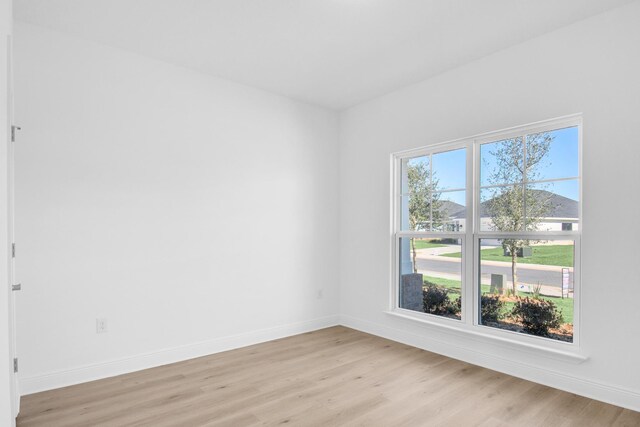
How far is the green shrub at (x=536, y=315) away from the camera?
314cm

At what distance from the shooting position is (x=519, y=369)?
10.5 ft

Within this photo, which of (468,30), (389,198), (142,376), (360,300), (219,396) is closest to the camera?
(219,396)

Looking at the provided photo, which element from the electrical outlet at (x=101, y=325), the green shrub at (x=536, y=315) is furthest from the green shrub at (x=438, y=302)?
the electrical outlet at (x=101, y=325)

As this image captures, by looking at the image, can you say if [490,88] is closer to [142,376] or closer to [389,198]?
[389,198]

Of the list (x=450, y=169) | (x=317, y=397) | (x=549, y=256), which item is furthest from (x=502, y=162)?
(x=317, y=397)

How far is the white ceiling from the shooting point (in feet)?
8.94

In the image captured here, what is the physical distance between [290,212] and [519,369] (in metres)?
2.77

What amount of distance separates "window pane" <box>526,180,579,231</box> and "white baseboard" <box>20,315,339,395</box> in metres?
2.75

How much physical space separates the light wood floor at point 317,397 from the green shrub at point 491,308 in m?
0.46

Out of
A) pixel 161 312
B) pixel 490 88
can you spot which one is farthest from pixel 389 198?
pixel 161 312

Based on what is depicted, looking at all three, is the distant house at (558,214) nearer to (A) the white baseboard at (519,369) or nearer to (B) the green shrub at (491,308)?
(B) the green shrub at (491,308)

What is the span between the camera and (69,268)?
307 cm

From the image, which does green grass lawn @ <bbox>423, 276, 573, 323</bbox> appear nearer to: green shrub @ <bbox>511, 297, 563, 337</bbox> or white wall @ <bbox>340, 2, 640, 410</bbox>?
green shrub @ <bbox>511, 297, 563, 337</bbox>

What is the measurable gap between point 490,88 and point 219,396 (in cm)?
346
